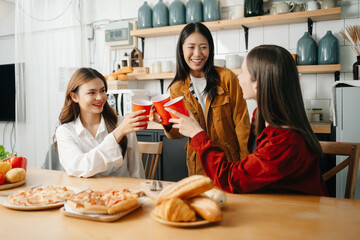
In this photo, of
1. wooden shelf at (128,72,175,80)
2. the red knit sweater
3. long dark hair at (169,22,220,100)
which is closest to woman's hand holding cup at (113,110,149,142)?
the red knit sweater

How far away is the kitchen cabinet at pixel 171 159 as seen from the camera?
10.8 ft

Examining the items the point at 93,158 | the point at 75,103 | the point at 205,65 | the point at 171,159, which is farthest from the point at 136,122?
the point at 171,159

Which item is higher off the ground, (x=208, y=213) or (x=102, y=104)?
(x=102, y=104)

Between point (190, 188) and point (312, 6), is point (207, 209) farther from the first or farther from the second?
point (312, 6)

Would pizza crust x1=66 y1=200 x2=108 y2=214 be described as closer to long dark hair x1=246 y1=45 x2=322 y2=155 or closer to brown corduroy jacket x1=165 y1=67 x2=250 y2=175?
long dark hair x1=246 y1=45 x2=322 y2=155

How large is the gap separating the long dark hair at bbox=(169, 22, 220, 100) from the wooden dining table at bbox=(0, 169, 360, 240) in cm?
96

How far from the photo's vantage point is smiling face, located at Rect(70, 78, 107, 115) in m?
1.78

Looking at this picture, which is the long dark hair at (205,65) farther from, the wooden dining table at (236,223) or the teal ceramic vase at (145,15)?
→ the teal ceramic vase at (145,15)

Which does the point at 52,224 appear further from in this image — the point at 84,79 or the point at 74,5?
the point at 74,5

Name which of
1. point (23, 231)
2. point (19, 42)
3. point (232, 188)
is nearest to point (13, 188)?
point (23, 231)

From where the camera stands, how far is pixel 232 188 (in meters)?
1.20

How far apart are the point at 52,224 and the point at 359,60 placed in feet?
9.37

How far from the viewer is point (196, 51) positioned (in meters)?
2.01

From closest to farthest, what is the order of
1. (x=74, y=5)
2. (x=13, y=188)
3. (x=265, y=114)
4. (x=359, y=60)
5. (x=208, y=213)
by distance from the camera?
(x=208, y=213) < (x=265, y=114) < (x=13, y=188) < (x=359, y=60) < (x=74, y=5)
